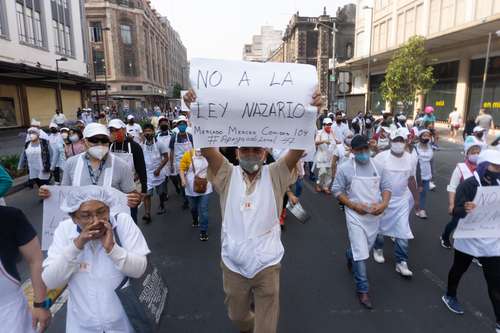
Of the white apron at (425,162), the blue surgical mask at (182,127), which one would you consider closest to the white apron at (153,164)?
the blue surgical mask at (182,127)

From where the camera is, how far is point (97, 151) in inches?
140

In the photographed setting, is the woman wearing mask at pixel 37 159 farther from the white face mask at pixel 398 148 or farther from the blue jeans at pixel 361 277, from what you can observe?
the white face mask at pixel 398 148

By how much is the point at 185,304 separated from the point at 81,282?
6.35ft

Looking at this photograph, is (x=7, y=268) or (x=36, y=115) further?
(x=36, y=115)

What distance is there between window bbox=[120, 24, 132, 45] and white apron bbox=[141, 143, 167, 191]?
59298 millimetres

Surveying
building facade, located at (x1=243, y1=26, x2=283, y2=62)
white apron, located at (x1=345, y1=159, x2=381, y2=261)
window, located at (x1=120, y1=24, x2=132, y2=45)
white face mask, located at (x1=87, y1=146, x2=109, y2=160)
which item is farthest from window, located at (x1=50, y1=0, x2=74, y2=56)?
building facade, located at (x1=243, y1=26, x2=283, y2=62)

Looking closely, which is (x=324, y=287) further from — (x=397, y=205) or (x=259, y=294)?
(x=259, y=294)

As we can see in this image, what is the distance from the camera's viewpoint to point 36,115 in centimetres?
2727

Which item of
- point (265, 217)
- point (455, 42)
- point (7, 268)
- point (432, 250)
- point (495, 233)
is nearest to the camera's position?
point (7, 268)

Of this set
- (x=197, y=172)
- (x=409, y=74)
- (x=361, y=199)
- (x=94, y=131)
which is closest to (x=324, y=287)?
(x=361, y=199)

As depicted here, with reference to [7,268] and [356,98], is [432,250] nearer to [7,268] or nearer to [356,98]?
[7,268]

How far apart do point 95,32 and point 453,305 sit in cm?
6593

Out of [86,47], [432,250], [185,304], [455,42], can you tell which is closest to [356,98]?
[455,42]

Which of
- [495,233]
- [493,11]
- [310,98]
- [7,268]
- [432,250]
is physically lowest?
[432,250]
